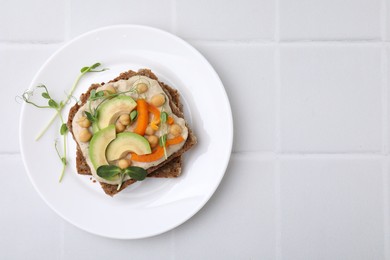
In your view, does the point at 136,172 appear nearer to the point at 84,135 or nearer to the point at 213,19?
the point at 84,135

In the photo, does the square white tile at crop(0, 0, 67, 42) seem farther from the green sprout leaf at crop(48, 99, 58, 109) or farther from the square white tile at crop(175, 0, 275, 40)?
the square white tile at crop(175, 0, 275, 40)

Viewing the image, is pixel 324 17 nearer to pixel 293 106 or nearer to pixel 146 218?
pixel 293 106

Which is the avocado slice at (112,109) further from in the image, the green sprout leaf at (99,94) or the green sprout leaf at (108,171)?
the green sprout leaf at (108,171)

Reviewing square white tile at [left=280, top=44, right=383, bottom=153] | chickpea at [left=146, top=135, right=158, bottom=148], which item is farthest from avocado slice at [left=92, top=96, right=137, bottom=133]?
square white tile at [left=280, top=44, right=383, bottom=153]

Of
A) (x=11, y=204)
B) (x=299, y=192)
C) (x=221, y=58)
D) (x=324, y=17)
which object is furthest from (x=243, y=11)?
(x=11, y=204)

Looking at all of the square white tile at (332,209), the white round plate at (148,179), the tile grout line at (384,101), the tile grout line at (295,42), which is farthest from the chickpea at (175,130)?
the tile grout line at (384,101)

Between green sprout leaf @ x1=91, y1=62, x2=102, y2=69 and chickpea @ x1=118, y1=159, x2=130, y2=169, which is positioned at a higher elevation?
green sprout leaf @ x1=91, y1=62, x2=102, y2=69

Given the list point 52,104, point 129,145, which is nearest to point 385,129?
point 129,145
